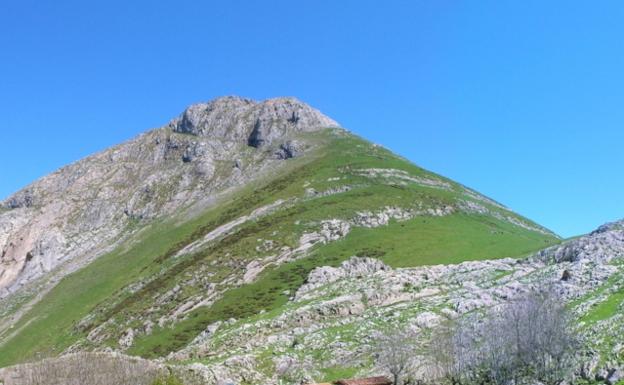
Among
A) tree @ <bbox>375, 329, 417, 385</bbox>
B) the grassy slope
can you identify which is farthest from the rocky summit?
tree @ <bbox>375, 329, 417, 385</bbox>

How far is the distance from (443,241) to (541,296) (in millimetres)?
66631

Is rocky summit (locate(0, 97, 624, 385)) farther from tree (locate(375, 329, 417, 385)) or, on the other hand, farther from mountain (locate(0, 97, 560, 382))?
tree (locate(375, 329, 417, 385))

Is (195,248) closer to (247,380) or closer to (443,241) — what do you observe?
(443,241)

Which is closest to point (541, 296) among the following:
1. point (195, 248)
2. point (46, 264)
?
point (195, 248)

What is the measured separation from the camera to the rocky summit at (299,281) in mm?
59906

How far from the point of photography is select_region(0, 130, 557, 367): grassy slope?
105 metres

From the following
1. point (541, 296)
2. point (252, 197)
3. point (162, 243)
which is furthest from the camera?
point (252, 197)

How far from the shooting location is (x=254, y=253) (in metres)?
126

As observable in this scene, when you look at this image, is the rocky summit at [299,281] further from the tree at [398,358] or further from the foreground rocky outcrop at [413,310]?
the tree at [398,358]

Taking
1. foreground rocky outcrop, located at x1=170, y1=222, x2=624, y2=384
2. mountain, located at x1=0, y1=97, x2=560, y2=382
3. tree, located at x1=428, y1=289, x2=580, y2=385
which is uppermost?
mountain, located at x1=0, y1=97, x2=560, y2=382

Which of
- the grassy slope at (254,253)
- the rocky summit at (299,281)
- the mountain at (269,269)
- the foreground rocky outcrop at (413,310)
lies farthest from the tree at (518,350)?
the grassy slope at (254,253)

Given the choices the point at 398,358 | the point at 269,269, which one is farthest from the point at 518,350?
the point at 269,269

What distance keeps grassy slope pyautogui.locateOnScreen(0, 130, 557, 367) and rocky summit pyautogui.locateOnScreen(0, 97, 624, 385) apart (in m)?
0.57

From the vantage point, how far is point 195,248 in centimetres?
14688
